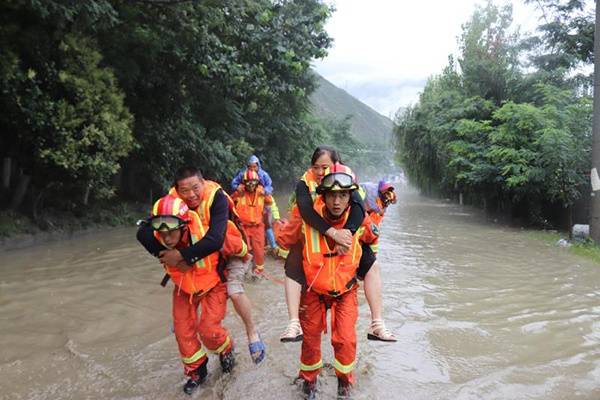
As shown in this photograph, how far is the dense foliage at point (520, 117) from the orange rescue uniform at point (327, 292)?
11.6 meters

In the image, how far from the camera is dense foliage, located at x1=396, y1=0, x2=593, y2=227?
14047mm

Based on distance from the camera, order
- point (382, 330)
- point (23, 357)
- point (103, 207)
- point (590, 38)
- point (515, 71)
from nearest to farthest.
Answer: point (382, 330) → point (23, 357) → point (103, 207) → point (590, 38) → point (515, 71)

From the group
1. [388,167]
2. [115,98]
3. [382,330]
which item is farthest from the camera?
[388,167]

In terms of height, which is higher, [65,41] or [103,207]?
[65,41]

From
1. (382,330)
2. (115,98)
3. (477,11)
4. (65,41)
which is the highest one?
(477,11)

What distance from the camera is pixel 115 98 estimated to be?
10594 millimetres

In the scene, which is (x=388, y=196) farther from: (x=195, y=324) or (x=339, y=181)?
(x=195, y=324)

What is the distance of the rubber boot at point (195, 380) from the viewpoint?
4.11 m

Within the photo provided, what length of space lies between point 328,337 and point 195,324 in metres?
1.97

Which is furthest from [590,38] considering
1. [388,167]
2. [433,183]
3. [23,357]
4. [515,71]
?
[388,167]

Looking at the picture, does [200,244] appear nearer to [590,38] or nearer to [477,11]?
[590,38]

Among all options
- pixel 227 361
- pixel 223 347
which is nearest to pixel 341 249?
pixel 223 347

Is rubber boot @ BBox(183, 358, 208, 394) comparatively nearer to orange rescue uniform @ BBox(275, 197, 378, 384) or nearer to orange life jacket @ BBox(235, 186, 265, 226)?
orange rescue uniform @ BBox(275, 197, 378, 384)

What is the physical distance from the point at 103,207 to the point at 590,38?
16815 mm
